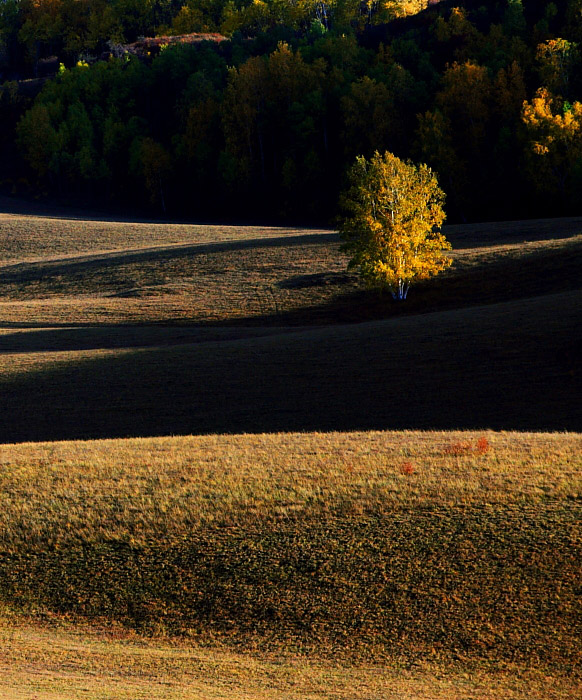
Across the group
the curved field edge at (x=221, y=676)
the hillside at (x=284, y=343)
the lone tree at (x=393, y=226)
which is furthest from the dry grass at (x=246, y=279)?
the curved field edge at (x=221, y=676)

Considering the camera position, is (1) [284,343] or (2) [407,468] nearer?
(2) [407,468]

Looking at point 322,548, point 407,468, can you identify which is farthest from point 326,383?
point 322,548

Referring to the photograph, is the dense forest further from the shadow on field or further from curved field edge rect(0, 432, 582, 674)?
curved field edge rect(0, 432, 582, 674)

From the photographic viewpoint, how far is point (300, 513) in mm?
15938

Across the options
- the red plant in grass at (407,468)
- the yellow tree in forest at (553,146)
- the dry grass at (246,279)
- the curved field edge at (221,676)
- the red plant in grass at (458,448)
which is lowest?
the curved field edge at (221,676)

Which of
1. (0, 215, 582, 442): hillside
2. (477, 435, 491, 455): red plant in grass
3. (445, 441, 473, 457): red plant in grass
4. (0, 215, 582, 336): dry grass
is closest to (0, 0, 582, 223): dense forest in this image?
(0, 215, 582, 336): dry grass

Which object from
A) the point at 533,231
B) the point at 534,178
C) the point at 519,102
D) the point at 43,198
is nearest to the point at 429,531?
the point at 533,231

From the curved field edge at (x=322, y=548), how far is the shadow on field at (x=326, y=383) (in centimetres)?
523

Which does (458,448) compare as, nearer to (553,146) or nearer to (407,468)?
(407,468)

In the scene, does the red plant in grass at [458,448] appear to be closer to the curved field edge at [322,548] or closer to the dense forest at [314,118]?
the curved field edge at [322,548]

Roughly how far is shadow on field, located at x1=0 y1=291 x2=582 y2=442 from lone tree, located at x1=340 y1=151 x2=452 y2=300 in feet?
33.1

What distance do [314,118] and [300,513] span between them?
104813mm

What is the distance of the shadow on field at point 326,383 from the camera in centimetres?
2511

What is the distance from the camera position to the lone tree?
47.1 metres
